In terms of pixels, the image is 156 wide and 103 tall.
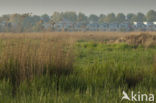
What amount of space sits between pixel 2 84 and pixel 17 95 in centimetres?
50

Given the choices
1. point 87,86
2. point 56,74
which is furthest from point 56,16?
point 87,86

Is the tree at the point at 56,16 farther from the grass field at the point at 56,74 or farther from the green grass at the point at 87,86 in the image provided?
the green grass at the point at 87,86

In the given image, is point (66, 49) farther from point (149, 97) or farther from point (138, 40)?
point (138, 40)

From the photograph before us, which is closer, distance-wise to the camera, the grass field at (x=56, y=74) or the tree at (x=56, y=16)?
the grass field at (x=56, y=74)

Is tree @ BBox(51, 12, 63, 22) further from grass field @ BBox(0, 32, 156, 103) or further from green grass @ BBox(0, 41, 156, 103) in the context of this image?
green grass @ BBox(0, 41, 156, 103)

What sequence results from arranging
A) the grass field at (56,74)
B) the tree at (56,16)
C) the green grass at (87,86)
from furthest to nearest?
the tree at (56,16), the grass field at (56,74), the green grass at (87,86)

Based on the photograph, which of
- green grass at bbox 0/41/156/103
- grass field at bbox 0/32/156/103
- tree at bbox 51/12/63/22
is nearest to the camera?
green grass at bbox 0/41/156/103

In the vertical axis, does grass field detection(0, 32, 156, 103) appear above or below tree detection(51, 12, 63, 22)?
below

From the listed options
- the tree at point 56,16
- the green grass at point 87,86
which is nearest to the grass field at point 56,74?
the green grass at point 87,86

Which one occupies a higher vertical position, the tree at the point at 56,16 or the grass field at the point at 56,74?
the tree at the point at 56,16

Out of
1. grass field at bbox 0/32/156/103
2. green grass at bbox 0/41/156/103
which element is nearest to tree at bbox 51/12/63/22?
grass field at bbox 0/32/156/103

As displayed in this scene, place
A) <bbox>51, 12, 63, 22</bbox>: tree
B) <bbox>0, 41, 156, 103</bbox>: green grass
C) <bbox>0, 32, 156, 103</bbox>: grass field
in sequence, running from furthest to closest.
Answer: <bbox>51, 12, 63, 22</bbox>: tree → <bbox>0, 32, 156, 103</bbox>: grass field → <bbox>0, 41, 156, 103</bbox>: green grass

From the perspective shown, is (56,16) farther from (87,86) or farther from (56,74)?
(87,86)

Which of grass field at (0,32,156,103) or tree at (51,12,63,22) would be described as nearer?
grass field at (0,32,156,103)
